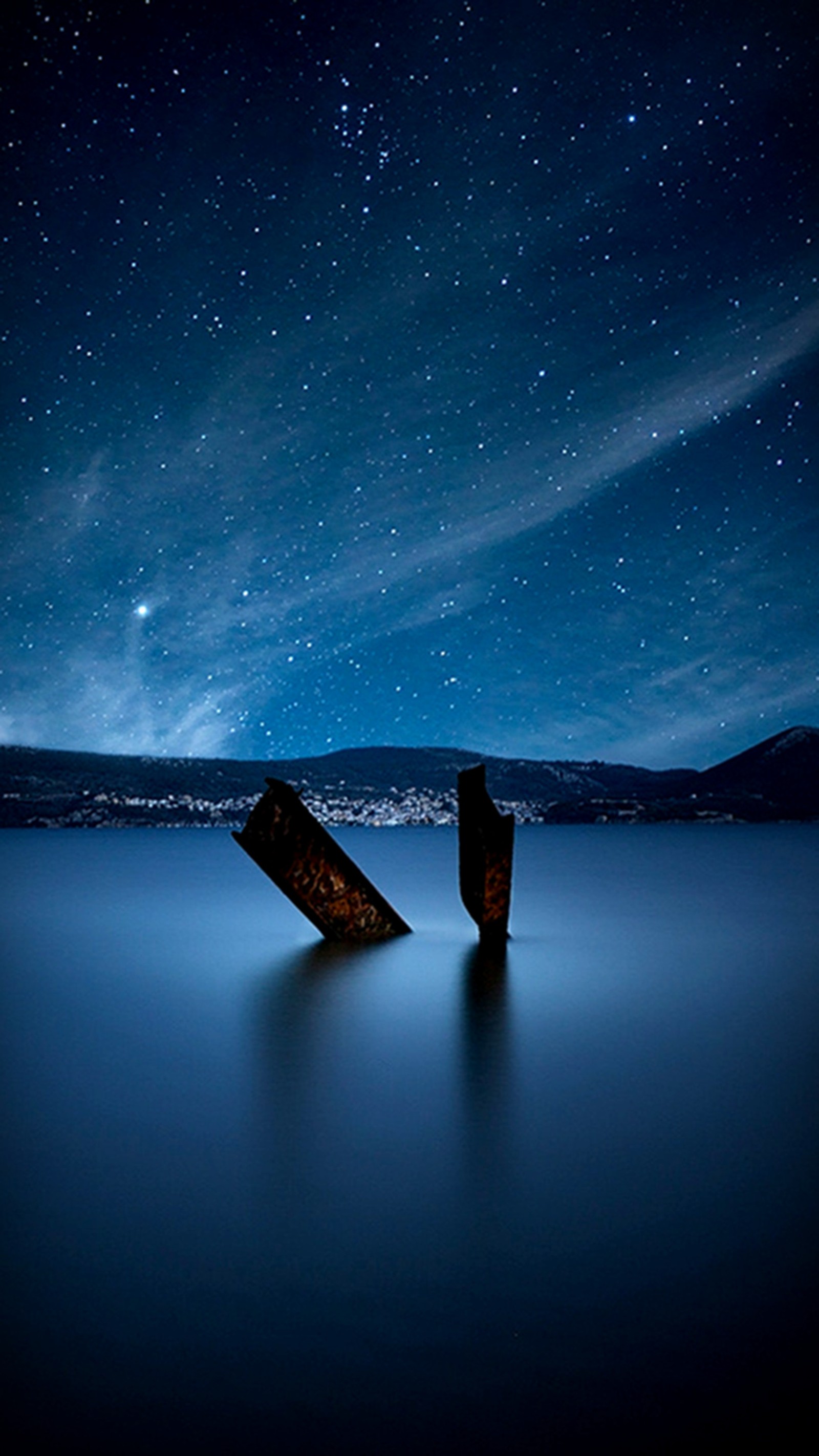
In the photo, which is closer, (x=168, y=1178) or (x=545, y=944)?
(x=168, y=1178)

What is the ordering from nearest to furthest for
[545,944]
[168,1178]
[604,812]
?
1. [168,1178]
2. [545,944]
3. [604,812]

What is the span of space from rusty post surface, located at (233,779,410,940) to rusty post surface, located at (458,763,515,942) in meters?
1.62

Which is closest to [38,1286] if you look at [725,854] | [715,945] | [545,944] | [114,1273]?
[114,1273]

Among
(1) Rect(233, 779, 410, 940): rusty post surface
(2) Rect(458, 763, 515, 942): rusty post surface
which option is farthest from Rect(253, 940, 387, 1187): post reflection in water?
(2) Rect(458, 763, 515, 942): rusty post surface

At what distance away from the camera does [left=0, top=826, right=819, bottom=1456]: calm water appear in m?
2.65

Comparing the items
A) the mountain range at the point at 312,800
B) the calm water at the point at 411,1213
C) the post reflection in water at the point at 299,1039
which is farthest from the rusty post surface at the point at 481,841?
the mountain range at the point at 312,800

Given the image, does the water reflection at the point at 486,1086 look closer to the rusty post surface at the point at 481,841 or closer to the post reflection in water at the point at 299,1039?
the post reflection in water at the point at 299,1039

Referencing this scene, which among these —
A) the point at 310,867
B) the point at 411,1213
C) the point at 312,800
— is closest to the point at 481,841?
the point at 310,867

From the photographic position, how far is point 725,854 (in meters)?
54.6

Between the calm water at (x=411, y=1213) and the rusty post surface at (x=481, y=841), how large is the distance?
212 cm

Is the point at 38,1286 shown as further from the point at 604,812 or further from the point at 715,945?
the point at 604,812

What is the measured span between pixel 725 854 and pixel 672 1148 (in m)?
53.4

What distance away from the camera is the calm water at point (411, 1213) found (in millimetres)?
2654

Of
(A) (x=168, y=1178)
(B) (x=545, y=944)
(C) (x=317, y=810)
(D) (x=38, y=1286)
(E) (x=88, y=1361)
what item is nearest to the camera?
(E) (x=88, y=1361)
